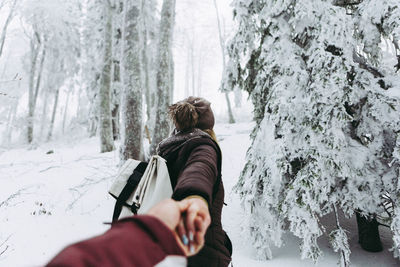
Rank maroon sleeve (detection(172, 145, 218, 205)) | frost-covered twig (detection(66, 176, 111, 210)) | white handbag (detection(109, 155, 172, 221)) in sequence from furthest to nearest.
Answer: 1. frost-covered twig (detection(66, 176, 111, 210))
2. white handbag (detection(109, 155, 172, 221))
3. maroon sleeve (detection(172, 145, 218, 205))

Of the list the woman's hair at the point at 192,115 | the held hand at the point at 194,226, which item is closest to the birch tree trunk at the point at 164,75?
the woman's hair at the point at 192,115

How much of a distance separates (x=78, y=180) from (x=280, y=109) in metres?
6.66

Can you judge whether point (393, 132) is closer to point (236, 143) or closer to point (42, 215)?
point (42, 215)

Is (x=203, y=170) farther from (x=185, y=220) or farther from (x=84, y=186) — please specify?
(x=84, y=186)

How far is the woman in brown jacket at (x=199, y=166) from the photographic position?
1.07 metres

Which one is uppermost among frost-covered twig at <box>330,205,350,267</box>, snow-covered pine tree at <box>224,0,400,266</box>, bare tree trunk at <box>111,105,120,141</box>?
snow-covered pine tree at <box>224,0,400,266</box>

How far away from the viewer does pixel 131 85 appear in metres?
6.26

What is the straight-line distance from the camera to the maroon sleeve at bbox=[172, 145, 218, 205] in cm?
103

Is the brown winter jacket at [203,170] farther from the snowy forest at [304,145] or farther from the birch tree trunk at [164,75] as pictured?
the birch tree trunk at [164,75]

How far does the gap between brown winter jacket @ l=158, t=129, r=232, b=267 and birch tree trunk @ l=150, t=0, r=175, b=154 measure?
5.63m

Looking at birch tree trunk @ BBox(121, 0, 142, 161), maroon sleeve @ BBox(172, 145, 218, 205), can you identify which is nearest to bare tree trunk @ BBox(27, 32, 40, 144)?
birch tree trunk @ BBox(121, 0, 142, 161)

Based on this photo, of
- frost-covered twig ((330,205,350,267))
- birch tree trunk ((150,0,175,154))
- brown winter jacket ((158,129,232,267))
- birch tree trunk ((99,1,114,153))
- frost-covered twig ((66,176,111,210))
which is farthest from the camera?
birch tree trunk ((99,1,114,153))

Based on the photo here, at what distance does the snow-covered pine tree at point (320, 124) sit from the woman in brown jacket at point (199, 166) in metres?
2.28

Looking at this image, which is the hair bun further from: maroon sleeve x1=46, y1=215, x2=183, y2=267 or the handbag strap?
maroon sleeve x1=46, y1=215, x2=183, y2=267
